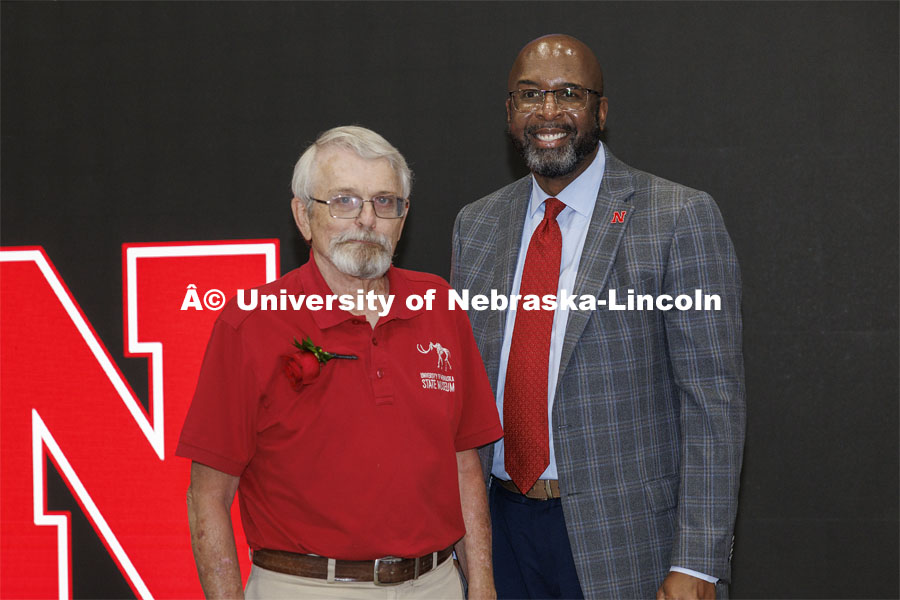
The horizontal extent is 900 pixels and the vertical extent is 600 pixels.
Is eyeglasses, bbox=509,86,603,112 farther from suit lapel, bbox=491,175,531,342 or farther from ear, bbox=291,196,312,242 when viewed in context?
ear, bbox=291,196,312,242

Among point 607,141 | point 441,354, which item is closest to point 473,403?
point 441,354

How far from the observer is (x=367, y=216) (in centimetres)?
179

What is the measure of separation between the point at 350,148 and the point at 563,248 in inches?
26.4

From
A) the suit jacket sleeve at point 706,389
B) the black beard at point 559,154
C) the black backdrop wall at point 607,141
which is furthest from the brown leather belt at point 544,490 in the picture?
the black backdrop wall at point 607,141

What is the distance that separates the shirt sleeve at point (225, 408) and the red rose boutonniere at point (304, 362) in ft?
0.26

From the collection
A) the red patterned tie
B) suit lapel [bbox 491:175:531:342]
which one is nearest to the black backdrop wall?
suit lapel [bbox 491:175:531:342]

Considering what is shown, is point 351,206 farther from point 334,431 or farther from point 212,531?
point 212,531

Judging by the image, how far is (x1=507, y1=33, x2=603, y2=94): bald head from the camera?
7.22 feet

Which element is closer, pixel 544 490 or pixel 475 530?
pixel 475 530

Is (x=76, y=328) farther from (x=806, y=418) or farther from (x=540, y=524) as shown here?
(x=806, y=418)

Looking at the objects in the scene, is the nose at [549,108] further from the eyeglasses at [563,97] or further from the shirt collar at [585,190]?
the shirt collar at [585,190]

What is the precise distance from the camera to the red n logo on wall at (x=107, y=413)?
3.32 meters

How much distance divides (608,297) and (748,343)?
1.22 metres

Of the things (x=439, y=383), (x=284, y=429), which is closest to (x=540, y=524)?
(x=439, y=383)
